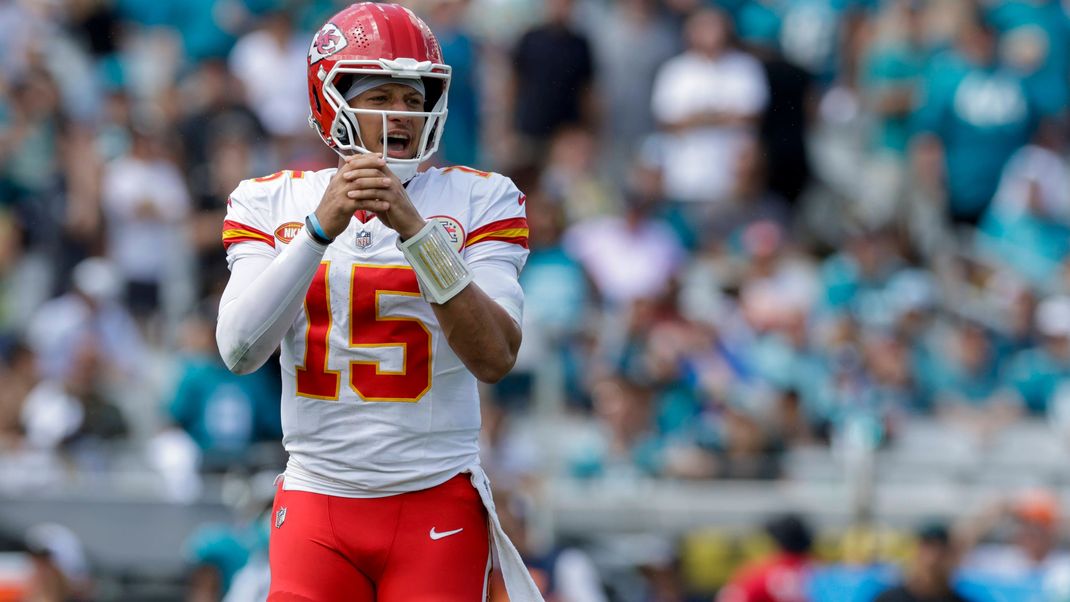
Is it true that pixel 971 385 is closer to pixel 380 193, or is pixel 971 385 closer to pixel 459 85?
pixel 459 85

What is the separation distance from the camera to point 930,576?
897 cm

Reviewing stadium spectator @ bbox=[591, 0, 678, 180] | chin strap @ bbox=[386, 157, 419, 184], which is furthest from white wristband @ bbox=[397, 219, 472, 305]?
stadium spectator @ bbox=[591, 0, 678, 180]

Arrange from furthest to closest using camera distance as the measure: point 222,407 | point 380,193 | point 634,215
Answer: point 634,215 < point 222,407 < point 380,193

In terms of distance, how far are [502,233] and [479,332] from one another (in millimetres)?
409

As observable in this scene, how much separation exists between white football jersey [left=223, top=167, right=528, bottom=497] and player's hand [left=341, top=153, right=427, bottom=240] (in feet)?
0.80

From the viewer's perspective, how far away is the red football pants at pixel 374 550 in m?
4.66

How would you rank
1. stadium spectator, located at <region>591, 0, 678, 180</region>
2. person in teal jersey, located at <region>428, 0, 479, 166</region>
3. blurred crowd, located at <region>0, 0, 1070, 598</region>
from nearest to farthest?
1. blurred crowd, located at <region>0, 0, 1070, 598</region>
2. person in teal jersey, located at <region>428, 0, 479, 166</region>
3. stadium spectator, located at <region>591, 0, 678, 180</region>

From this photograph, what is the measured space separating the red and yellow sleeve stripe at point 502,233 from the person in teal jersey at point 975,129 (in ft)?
28.3


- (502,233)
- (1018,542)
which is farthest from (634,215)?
(502,233)

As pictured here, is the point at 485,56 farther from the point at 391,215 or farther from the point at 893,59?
the point at 391,215

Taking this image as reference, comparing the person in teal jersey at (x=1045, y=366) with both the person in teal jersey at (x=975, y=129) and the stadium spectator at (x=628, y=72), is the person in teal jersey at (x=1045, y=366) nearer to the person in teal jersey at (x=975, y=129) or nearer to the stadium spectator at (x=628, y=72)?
the person in teal jersey at (x=975, y=129)

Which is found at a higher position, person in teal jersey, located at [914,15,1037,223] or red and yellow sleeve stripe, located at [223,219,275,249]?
red and yellow sleeve stripe, located at [223,219,275,249]

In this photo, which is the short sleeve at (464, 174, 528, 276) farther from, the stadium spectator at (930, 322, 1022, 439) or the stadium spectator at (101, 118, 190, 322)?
the stadium spectator at (101, 118, 190, 322)

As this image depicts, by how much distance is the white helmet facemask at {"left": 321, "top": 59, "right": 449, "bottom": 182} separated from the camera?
Result: 459 cm
